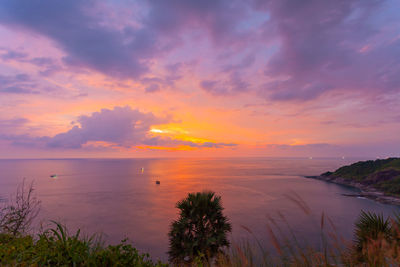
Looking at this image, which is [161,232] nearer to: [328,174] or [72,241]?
[72,241]

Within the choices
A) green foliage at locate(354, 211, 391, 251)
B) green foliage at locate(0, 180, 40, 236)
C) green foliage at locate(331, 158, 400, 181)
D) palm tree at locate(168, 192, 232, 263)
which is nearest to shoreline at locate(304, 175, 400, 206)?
green foliage at locate(331, 158, 400, 181)

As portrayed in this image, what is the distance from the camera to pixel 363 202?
253 feet

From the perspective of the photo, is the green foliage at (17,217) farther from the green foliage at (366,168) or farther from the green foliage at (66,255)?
the green foliage at (366,168)

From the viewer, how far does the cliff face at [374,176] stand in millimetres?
85787

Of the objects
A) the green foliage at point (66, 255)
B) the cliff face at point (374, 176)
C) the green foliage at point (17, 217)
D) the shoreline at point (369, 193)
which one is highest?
the green foliage at point (66, 255)

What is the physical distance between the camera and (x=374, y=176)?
9906 centimetres

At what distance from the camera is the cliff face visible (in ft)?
281

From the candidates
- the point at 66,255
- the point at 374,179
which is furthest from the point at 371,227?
the point at 374,179

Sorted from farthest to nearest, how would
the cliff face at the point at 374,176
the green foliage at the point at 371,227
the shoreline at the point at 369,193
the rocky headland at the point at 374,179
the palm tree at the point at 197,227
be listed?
the cliff face at the point at 374,176, the rocky headland at the point at 374,179, the shoreline at the point at 369,193, the palm tree at the point at 197,227, the green foliage at the point at 371,227

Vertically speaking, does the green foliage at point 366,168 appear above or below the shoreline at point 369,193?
above

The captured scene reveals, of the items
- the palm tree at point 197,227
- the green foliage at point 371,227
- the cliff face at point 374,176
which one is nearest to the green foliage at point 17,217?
the palm tree at point 197,227

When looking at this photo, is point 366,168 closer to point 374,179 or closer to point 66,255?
point 374,179

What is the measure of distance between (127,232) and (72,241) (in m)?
59.1

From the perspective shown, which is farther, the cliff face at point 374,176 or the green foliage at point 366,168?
the green foliage at point 366,168
